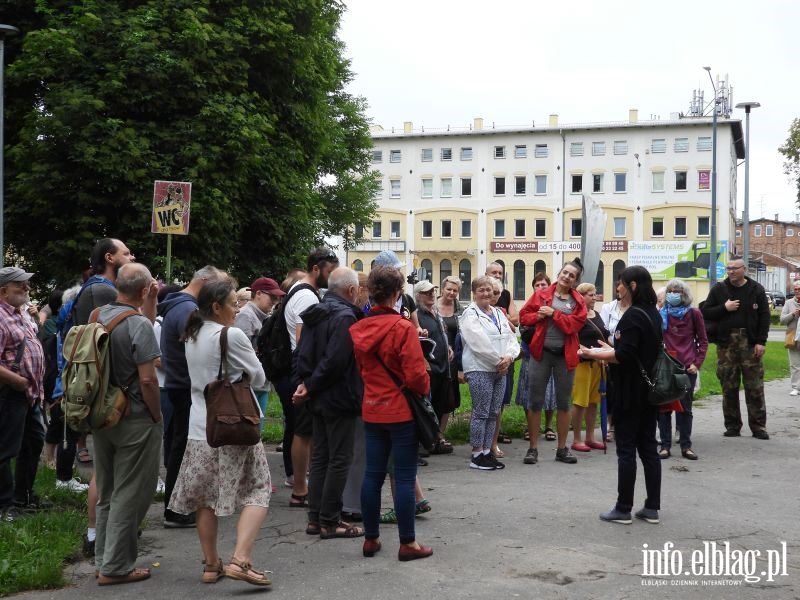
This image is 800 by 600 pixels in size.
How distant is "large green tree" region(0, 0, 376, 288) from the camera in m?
17.7

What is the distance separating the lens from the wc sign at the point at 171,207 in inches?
435

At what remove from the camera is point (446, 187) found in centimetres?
8312

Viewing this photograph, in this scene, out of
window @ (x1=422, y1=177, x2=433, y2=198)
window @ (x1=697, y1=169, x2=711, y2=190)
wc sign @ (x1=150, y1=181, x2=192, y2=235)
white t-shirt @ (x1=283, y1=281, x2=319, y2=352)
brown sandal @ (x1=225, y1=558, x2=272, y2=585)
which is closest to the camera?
brown sandal @ (x1=225, y1=558, x2=272, y2=585)

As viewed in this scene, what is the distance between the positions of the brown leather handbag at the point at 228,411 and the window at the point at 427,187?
79.1 meters

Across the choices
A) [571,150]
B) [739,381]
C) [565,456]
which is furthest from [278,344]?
[571,150]

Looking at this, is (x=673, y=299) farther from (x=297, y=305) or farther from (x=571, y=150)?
(x=571, y=150)

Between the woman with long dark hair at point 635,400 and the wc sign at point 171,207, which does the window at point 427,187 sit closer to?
the wc sign at point 171,207

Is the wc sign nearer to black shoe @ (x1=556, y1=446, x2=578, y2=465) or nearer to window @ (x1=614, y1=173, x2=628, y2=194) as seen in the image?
black shoe @ (x1=556, y1=446, x2=578, y2=465)

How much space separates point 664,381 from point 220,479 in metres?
3.48

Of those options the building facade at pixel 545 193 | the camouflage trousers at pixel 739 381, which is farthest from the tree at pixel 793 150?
the camouflage trousers at pixel 739 381

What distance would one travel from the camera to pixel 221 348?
16.7 ft

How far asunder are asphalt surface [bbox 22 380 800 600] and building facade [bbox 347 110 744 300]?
→ 63787 millimetres

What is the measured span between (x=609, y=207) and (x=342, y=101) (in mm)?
45667

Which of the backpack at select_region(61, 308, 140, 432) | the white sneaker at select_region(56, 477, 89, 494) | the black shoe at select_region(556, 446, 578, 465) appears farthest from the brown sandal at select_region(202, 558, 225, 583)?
the black shoe at select_region(556, 446, 578, 465)
